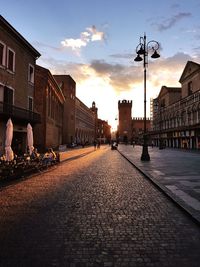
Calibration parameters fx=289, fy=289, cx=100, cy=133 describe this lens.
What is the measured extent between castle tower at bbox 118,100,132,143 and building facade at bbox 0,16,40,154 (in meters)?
103

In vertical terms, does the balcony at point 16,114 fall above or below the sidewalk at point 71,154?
above

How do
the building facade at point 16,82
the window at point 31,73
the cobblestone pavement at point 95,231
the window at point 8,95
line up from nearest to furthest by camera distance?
the cobblestone pavement at point 95,231
the building facade at point 16,82
the window at point 8,95
the window at point 31,73

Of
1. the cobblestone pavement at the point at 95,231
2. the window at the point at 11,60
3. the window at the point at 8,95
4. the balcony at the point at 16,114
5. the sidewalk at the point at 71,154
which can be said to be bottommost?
the cobblestone pavement at the point at 95,231

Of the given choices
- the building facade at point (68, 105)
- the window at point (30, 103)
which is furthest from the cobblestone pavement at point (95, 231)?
the building facade at point (68, 105)

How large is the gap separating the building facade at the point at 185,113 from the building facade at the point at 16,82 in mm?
30209

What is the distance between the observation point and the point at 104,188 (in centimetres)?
1059

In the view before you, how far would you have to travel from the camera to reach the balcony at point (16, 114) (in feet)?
79.7

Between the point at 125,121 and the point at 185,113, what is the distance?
77059 millimetres

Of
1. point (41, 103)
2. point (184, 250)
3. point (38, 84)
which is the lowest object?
point (184, 250)

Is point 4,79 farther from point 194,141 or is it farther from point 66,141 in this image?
point 66,141

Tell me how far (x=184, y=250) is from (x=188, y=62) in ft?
195

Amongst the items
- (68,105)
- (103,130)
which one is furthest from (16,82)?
(103,130)

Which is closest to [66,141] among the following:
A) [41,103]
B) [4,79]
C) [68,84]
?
[68,84]

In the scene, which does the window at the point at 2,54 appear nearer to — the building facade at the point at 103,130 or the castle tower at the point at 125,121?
the castle tower at the point at 125,121
